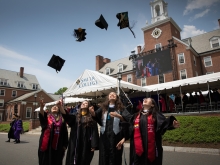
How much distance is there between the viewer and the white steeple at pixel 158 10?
99.9 feet

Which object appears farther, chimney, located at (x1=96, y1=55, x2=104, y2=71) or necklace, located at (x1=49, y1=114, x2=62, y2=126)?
chimney, located at (x1=96, y1=55, x2=104, y2=71)

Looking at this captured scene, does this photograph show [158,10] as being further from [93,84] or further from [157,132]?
[157,132]

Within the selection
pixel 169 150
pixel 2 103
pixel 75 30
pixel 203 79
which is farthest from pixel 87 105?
pixel 2 103

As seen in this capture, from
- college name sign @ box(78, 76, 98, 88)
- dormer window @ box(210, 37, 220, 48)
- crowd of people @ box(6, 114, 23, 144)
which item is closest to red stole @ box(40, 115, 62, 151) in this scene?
college name sign @ box(78, 76, 98, 88)

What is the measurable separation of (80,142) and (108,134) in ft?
2.25

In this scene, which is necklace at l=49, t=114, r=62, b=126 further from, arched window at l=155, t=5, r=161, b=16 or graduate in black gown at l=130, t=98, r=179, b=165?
arched window at l=155, t=5, r=161, b=16

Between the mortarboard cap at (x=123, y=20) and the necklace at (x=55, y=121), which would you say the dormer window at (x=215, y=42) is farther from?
the necklace at (x=55, y=121)

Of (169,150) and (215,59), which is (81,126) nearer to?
(169,150)

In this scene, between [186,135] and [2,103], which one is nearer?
[186,135]

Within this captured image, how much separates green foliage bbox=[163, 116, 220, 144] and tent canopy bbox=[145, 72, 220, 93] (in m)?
4.03

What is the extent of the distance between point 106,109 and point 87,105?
19.1 inches

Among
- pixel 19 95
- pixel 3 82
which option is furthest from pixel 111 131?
pixel 3 82

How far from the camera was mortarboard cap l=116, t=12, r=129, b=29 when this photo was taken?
6.80 metres

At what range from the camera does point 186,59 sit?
25.5m
